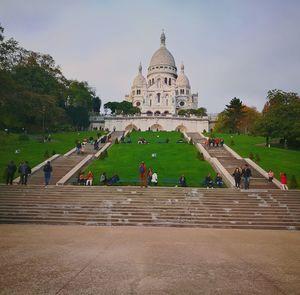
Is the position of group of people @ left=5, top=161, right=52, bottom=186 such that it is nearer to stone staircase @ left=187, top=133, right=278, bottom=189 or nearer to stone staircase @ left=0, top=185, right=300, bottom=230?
stone staircase @ left=0, top=185, right=300, bottom=230

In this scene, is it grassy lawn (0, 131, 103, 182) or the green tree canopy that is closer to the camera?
grassy lawn (0, 131, 103, 182)

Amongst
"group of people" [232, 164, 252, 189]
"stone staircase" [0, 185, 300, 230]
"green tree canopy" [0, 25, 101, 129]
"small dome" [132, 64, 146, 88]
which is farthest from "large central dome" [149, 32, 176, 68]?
"stone staircase" [0, 185, 300, 230]

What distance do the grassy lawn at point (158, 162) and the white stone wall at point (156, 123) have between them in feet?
127

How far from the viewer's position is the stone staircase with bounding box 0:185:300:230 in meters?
16.2

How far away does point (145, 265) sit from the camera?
7.65 meters

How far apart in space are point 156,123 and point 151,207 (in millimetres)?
64202

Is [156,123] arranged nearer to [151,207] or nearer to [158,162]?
[158,162]

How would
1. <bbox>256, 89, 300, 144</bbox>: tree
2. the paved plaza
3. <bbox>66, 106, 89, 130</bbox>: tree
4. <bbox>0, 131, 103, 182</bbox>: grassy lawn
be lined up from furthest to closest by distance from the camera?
<bbox>66, 106, 89, 130</bbox>: tree
<bbox>256, 89, 300, 144</bbox>: tree
<bbox>0, 131, 103, 182</bbox>: grassy lawn
the paved plaza

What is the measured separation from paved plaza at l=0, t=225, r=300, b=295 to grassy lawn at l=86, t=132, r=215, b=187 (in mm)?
13861

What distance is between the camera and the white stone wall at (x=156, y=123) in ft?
266

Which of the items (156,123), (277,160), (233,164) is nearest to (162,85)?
(156,123)

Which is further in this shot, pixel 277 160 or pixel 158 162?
pixel 277 160

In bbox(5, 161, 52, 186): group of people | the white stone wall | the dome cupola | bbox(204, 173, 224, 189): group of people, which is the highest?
the dome cupola

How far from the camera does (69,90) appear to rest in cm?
7388
